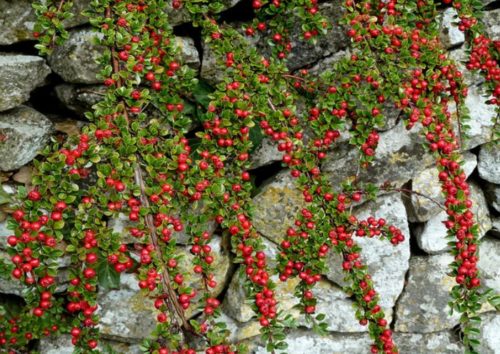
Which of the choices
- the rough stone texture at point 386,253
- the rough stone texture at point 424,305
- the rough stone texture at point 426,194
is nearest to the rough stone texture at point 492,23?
the rough stone texture at point 426,194

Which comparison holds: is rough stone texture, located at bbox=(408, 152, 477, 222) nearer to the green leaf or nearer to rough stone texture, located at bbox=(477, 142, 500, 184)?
rough stone texture, located at bbox=(477, 142, 500, 184)

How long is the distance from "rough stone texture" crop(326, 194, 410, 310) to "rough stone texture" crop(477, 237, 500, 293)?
1.61 ft

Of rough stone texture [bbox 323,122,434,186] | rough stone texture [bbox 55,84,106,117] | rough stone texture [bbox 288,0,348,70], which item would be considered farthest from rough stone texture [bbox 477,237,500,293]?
rough stone texture [bbox 55,84,106,117]

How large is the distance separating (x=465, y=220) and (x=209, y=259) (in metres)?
1.00

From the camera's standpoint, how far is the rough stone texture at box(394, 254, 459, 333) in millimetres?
3008

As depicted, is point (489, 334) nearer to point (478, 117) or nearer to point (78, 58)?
point (478, 117)

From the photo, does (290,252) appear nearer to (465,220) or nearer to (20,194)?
(465,220)

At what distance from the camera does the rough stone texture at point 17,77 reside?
2436 mm

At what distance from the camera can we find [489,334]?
310 centimetres

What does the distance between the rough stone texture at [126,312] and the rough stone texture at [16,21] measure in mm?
1201

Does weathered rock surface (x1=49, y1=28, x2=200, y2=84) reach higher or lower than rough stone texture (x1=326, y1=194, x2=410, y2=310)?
higher

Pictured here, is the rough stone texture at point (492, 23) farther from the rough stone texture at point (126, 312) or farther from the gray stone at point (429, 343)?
the rough stone texture at point (126, 312)

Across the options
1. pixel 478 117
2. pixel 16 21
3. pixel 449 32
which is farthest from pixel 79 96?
pixel 478 117

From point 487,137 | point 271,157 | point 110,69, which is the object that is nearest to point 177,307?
point 110,69
